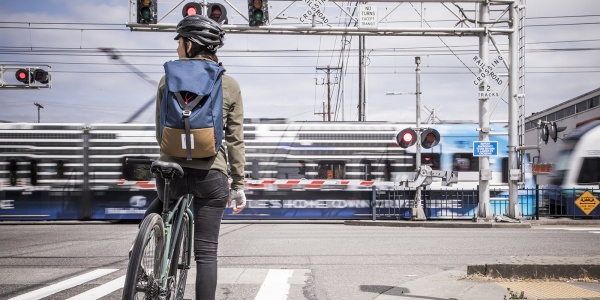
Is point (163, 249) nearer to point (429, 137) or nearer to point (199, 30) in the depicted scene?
point (199, 30)

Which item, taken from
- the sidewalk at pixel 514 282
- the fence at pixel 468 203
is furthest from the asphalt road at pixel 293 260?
the fence at pixel 468 203

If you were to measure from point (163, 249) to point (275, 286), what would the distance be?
118 inches

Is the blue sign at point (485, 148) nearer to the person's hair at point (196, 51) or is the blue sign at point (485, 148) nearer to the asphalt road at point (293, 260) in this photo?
the asphalt road at point (293, 260)

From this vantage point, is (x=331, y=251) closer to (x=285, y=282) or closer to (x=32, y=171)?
(x=285, y=282)

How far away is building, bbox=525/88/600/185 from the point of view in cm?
2289

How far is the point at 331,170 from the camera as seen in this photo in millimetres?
19016

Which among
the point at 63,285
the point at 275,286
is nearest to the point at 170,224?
the point at 275,286

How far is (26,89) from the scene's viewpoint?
22109mm

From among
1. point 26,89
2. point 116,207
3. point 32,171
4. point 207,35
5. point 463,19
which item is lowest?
point 116,207

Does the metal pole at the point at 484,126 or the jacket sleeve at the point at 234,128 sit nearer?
the jacket sleeve at the point at 234,128

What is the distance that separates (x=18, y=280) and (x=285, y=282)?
2900 millimetres

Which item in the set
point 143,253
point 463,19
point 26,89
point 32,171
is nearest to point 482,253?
point 143,253

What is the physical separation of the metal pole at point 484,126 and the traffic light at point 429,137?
4.22 ft

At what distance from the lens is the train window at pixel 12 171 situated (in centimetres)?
1841
